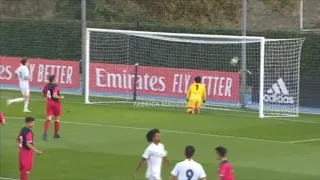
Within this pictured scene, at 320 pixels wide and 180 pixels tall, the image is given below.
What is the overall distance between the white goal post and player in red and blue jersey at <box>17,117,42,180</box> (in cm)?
1424

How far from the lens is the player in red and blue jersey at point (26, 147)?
2114 centimetres

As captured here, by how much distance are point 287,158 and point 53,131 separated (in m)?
8.44

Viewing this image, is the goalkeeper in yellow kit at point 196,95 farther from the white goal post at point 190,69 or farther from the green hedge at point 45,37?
the green hedge at point 45,37

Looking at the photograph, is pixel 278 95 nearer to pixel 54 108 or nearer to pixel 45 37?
pixel 54 108

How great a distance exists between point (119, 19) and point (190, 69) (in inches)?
439

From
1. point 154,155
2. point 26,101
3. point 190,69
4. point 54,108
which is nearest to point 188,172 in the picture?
point 154,155

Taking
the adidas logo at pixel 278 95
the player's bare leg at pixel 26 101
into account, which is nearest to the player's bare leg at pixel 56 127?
the player's bare leg at pixel 26 101

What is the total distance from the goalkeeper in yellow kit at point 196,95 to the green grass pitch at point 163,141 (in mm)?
385

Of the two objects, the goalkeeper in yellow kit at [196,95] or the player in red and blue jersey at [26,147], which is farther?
the goalkeeper in yellow kit at [196,95]

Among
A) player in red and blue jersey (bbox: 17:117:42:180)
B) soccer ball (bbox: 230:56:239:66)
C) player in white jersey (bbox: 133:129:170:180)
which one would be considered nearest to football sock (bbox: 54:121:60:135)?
player in red and blue jersey (bbox: 17:117:42:180)

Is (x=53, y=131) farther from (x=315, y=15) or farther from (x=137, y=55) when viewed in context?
(x=315, y=15)

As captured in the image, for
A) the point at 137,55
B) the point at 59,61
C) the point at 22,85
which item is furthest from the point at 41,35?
the point at 22,85

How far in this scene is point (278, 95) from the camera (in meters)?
35.9

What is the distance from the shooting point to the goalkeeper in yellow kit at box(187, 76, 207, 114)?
3428 centimetres
